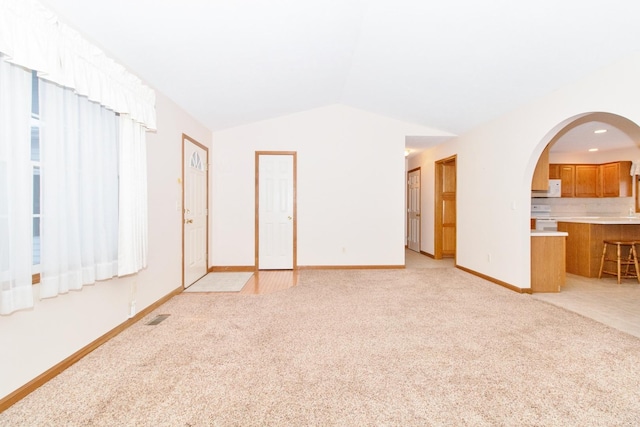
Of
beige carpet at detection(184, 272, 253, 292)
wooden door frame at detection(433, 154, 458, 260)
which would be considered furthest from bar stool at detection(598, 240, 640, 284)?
beige carpet at detection(184, 272, 253, 292)

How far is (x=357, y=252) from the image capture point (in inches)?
218

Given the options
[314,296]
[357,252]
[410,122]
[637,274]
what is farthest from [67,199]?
[637,274]

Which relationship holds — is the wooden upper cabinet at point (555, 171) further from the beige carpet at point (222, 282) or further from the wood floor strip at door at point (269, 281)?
the beige carpet at point (222, 282)

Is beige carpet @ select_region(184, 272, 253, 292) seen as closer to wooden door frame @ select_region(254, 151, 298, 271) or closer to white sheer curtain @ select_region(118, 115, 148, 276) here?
wooden door frame @ select_region(254, 151, 298, 271)

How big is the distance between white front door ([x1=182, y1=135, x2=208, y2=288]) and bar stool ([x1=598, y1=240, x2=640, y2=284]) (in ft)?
20.6

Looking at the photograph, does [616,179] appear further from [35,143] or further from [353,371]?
[35,143]

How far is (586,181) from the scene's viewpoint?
265 inches

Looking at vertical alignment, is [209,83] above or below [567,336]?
above

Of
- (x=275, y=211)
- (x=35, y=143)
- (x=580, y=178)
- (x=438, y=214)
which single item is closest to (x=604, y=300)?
(x=438, y=214)

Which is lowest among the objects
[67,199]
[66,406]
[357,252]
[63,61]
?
[66,406]

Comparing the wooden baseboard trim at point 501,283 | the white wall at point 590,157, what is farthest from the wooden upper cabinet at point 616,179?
the wooden baseboard trim at point 501,283

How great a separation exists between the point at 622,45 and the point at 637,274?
3.75m

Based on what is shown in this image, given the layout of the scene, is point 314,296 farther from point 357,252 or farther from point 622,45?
point 622,45

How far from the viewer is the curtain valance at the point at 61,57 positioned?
1597 millimetres
